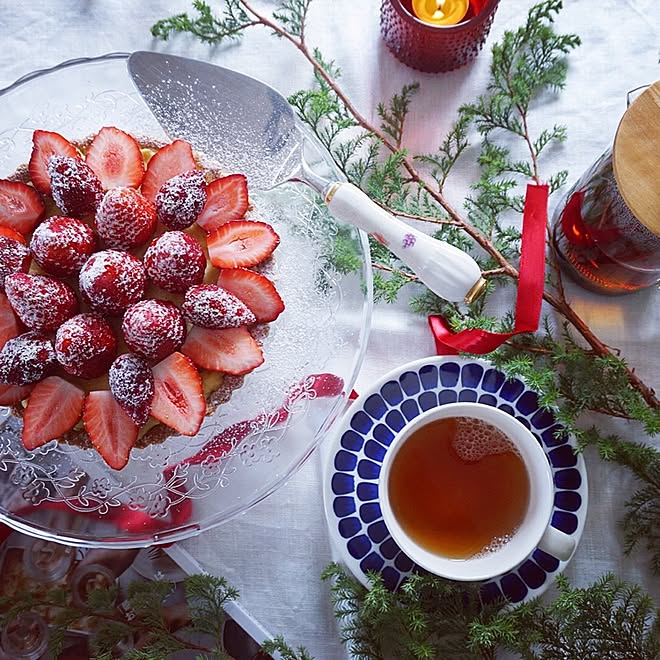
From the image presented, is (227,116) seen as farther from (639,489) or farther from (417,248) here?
(639,489)

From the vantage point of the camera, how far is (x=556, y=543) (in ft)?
4.68

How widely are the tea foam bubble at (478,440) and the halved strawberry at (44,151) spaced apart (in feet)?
2.81

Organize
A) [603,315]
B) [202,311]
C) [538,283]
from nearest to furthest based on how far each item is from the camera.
Result: 1. [202,311]
2. [538,283]
3. [603,315]

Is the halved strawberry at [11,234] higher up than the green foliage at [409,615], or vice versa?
the halved strawberry at [11,234]

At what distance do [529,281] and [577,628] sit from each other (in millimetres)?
607

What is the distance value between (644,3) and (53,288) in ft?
4.24

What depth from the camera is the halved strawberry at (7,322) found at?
4.66ft

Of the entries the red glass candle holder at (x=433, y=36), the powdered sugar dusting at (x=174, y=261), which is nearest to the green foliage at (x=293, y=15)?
the red glass candle holder at (x=433, y=36)

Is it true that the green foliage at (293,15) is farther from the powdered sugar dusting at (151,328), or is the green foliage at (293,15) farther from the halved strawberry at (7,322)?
the halved strawberry at (7,322)

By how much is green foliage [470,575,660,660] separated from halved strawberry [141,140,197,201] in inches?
37.1

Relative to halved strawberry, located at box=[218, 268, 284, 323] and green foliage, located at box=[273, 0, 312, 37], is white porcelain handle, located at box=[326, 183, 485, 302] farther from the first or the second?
green foliage, located at box=[273, 0, 312, 37]

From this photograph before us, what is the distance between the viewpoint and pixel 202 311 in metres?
1.37

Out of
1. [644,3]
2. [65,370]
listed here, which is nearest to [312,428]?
[65,370]

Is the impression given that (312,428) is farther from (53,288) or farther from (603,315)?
(603,315)
